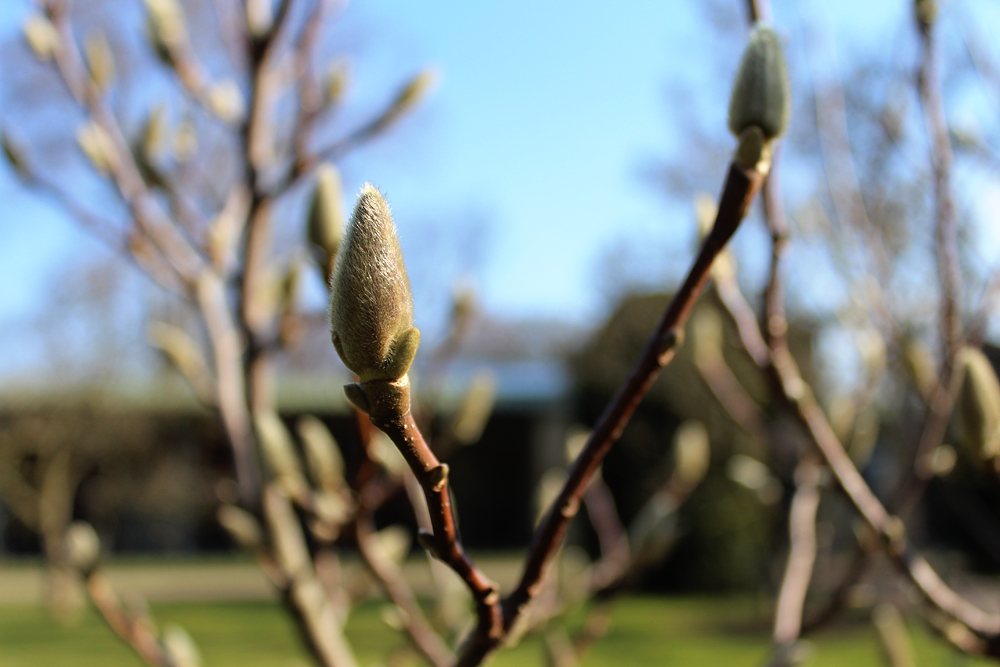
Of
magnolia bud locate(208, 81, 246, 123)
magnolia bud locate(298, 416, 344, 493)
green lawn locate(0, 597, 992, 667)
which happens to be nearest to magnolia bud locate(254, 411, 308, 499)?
magnolia bud locate(298, 416, 344, 493)

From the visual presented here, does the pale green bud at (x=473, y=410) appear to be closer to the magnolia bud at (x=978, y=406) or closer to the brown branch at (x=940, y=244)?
the brown branch at (x=940, y=244)

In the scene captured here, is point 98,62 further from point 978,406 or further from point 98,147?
point 978,406

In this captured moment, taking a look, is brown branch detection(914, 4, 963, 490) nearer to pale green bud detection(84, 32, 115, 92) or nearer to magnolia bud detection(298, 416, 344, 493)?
magnolia bud detection(298, 416, 344, 493)

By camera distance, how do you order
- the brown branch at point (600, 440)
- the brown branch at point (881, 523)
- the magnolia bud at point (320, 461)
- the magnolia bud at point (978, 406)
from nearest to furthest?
the brown branch at point (600, 440) → the magnolia bud at point (978, 406) → the brown branch at point (881, 523) → the magnolia bud at point (320, 461)

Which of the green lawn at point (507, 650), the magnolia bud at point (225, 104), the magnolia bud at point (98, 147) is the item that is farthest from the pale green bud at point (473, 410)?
the green lawn at point (507, 650)

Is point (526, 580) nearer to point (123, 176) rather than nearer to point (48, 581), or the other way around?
point (123, 176)

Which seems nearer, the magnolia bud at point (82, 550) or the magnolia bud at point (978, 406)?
the magnolia bud at point (978, 406)
